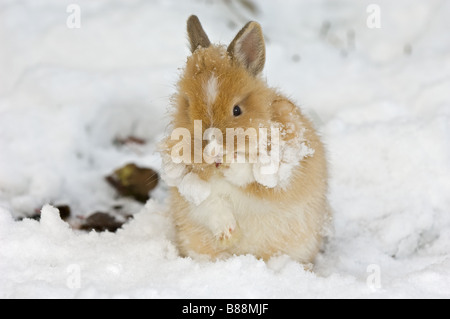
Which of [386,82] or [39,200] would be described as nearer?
[39,200]

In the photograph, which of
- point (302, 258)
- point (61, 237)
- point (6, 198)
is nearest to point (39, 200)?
point (6, 198)

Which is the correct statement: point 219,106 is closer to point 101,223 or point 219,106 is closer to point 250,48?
point 250,48

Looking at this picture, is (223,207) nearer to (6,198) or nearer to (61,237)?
(61,237)

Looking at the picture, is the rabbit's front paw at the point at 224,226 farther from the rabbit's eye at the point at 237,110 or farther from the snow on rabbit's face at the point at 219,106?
the rabbit's eye at the point at 237,110

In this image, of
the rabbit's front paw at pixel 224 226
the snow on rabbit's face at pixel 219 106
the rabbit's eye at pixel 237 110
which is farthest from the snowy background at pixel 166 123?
the rabbit's eye at pixel 237 110

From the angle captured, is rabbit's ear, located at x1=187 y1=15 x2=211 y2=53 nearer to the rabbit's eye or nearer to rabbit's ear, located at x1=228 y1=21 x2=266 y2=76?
rabbit's ear, located at x1=228 y1=21 x2=266 y2=76

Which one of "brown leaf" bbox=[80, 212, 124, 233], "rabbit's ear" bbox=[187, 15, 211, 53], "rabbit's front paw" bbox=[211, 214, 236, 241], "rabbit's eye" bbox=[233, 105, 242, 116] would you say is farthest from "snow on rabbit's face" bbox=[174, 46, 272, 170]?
"brown leaf" bbox=[80, 212, 124, 233]
